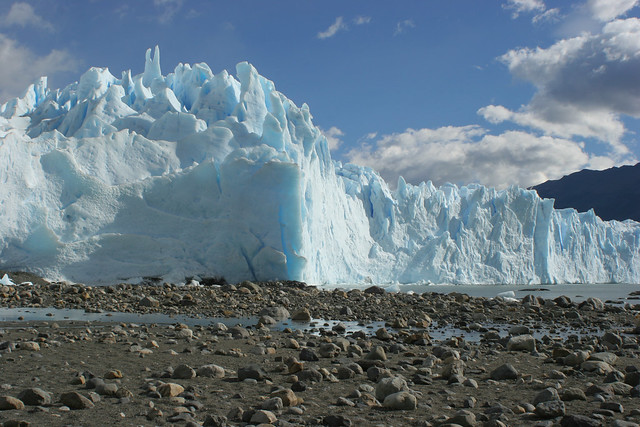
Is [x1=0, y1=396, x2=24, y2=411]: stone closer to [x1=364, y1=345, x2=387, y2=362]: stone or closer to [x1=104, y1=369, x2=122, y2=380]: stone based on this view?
[x1=104, y1=369, x2=122, y2=380]: stone

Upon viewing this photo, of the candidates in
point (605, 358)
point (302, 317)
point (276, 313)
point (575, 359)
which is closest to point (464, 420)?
point (575, 359)

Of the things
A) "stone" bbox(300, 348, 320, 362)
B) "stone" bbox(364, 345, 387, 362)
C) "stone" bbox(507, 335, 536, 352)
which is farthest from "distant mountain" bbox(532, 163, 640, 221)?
"stone" bbox(300, 348, 320, 362)

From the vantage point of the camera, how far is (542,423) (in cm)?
262

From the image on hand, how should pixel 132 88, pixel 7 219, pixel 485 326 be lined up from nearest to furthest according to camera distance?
pixel 485 326, pixel 7 219, pixel 132 88

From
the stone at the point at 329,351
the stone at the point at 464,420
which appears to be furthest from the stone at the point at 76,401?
the stone at the point at 329,351

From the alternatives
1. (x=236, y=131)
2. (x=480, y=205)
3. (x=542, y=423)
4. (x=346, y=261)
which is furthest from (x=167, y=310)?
(x=480, y=205)

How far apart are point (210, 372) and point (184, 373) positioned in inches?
6.9

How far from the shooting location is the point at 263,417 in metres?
2.61

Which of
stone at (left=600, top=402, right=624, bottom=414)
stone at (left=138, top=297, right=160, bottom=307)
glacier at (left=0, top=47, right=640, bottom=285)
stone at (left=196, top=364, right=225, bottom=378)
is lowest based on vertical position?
stone at (left=600, top=402, right=624, bottom=414)

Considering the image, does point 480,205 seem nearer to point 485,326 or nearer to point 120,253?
point 120,253

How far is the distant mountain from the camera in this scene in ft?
238

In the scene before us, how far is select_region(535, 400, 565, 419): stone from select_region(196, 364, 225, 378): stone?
2.01 metres

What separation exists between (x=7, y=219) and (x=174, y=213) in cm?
429

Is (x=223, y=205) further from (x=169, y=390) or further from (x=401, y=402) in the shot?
(x=401, y=402)
